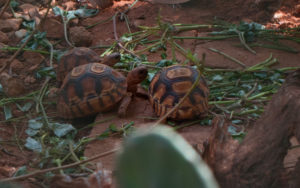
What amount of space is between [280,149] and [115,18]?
4.54 meters

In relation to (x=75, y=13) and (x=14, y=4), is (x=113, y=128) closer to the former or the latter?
(x=75, y=13)

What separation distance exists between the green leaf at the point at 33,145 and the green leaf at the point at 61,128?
21 centimetres

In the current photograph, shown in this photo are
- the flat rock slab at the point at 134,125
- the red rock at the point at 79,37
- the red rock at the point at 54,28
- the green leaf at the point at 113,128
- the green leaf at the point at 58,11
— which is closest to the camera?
the flat rock slab at the point at 134,125

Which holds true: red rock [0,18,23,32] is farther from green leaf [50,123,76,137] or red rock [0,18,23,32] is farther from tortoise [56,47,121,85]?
green leaf [50,123,76,137]

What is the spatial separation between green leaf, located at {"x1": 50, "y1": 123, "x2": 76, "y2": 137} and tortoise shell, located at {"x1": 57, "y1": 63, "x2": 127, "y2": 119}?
21cm

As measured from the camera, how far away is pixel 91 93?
11.8 ft

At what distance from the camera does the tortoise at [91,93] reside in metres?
3.60

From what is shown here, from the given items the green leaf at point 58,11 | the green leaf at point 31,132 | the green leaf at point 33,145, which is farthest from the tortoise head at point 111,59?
the green leaf at point 58,11

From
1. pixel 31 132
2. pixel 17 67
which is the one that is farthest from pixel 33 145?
pixel 17 67

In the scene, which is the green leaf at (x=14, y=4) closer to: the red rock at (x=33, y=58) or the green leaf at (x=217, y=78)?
the red rock at (x=33, y=58)

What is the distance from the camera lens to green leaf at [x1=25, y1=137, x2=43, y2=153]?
10.0 ft

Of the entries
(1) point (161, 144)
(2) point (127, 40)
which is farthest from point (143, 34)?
(1) point (161, 144)

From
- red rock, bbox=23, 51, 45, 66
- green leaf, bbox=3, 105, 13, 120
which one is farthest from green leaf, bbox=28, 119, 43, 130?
red rock, bbox=23, 51, 45, 66

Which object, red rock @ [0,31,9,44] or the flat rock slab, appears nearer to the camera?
the flat rock slab
